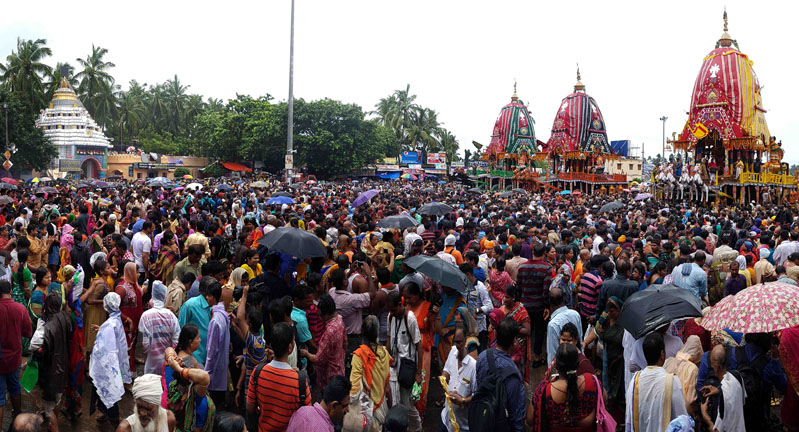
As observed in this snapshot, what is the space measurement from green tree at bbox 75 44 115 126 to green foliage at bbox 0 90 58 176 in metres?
12.2

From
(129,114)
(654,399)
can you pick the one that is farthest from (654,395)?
(129,114)

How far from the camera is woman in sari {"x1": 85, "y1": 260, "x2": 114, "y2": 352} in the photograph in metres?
5.98

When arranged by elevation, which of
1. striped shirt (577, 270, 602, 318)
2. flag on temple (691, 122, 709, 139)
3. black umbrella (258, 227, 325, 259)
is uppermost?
flag on temple (691, 122, 709, 139)

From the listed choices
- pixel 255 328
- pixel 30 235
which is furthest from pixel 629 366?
pixel 30 235

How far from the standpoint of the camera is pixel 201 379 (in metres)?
3.85

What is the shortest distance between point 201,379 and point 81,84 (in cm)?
6188

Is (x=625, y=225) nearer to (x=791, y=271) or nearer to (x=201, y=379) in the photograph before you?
(x=791, y=271)

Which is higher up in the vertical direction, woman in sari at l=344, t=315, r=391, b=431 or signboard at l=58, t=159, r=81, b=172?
signboard at l=58, t=159, r=81, b=172

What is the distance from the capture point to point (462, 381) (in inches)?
162

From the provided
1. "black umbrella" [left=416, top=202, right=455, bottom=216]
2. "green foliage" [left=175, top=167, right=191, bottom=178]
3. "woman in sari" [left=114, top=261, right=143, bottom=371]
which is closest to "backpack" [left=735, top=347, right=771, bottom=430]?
"woman in sari" [left=114, top=261, right=143, bottom=371]

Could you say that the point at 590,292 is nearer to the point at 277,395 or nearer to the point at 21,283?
the point at 277,395

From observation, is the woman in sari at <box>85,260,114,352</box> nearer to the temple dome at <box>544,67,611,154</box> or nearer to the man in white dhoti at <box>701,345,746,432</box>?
the man in white dhoti at <box>701,345,746,432</box>

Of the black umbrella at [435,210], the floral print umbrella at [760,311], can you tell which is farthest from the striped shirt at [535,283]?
the black umbrella at [435,210]

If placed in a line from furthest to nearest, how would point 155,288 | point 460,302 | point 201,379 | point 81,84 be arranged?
point 81,84
point 460,302
point 155,288
point 201,379
